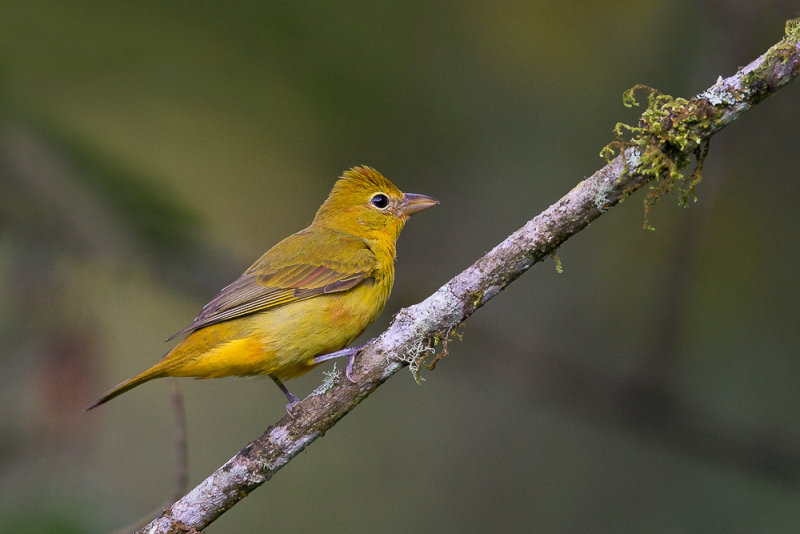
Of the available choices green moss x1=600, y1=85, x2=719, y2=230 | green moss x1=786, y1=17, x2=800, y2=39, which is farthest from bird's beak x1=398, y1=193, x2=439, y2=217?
green moss x1=786, y1=17, x2=800, y2=39

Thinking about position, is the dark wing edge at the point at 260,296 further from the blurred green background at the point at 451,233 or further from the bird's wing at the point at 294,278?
the blurred green background at the point at 451,233

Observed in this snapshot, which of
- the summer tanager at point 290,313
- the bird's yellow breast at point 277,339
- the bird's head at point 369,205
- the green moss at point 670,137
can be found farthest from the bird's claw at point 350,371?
the bird's head at point 369,205

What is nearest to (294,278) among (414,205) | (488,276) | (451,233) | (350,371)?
(414,205)

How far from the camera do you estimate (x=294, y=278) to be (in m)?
3.93

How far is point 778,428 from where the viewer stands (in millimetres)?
4938

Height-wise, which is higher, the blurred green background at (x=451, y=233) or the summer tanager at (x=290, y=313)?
the blurred green background at (x=451, y=233)

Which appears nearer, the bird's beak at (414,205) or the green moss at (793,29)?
the green moss at (793,29)

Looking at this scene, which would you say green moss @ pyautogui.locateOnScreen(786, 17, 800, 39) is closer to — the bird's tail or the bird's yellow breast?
the bird's yellow breast

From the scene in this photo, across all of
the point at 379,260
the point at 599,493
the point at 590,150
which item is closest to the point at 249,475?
the point at 379,260

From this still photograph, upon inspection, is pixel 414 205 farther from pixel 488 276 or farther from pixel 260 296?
pixel 488 276

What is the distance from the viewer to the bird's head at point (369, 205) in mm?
4445

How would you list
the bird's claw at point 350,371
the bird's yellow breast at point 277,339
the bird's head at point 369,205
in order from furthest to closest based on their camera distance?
the bird's head at point 369,205, the bird's yellow breast at point 277,339, the bird's claw at point 350,371

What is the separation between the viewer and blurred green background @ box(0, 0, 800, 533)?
4871 mm

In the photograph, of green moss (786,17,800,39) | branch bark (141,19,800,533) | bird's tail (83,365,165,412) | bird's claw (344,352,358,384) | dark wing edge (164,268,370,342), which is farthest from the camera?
dark wing edge (164,268,370,342)
